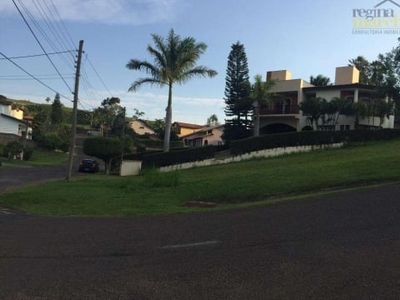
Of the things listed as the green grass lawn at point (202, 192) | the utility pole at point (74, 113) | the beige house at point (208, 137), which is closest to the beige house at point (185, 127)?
the beige house at point (208, 137)

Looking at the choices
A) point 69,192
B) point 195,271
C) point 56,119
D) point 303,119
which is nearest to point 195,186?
point 69,192

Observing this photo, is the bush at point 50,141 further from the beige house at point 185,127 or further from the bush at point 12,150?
the beige house at point 185,127

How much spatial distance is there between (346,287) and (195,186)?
14.9 meters

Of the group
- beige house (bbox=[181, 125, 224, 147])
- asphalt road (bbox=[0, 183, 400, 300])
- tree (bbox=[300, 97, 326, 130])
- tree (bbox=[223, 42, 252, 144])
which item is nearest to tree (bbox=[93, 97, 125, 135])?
beige house (bbox=[181, 125, 224, 147])

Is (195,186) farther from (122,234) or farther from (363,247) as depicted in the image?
(363,247)

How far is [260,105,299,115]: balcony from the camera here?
47781 mm

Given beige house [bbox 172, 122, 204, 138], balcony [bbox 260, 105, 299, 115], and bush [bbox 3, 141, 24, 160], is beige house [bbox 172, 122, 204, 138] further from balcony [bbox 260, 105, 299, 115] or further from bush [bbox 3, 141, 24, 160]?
bush [bbox 3, 141, 24, 160]

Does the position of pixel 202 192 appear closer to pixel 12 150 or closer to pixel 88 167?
pixel 88 167

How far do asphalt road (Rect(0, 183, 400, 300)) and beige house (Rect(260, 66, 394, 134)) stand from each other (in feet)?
111

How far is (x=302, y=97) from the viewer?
48.1 metres

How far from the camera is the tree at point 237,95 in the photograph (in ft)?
176

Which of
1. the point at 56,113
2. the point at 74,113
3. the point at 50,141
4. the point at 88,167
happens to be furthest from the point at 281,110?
the point at 56,113

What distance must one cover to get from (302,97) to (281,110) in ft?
8.44

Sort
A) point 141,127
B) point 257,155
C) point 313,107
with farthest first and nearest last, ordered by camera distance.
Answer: point 141,127 < point 313,107 < point 257,155
